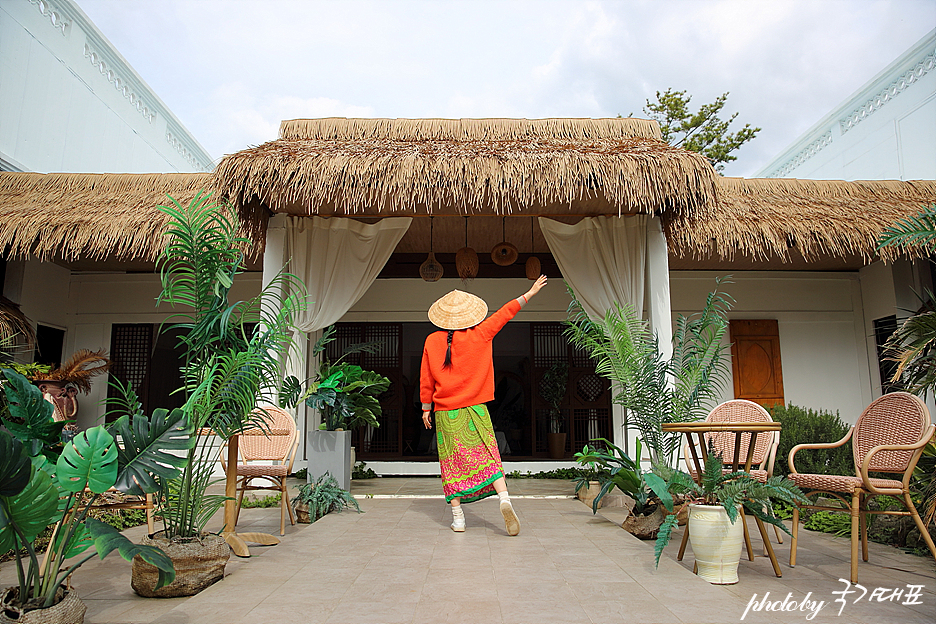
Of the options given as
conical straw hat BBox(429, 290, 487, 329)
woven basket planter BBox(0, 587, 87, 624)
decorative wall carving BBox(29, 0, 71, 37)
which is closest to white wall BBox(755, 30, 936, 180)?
conical straw hat BBox(429, 290, 487, 329)

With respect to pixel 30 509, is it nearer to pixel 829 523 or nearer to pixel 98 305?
pixel 829 523

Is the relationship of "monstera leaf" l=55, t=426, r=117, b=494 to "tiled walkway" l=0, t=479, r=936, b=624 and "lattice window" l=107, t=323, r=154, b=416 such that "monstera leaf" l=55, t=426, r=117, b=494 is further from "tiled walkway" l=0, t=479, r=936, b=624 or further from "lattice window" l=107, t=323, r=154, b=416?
"lattice window" l=107, t=323, r=154, b=416

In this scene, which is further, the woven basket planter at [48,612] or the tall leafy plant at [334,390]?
the tall leafy plant at [334,390]

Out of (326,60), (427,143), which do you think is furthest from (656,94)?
(427,143)

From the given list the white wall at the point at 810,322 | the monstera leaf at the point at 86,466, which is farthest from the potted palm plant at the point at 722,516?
the white wall at the point at 810,322

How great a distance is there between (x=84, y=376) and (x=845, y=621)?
790cm

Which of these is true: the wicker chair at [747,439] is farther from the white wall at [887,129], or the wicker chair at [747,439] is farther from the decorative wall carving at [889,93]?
the decorative wall carving at [889,93]

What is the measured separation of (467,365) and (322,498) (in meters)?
1.69

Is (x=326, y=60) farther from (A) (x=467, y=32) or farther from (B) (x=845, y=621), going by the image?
(B) (x=845, y=621)

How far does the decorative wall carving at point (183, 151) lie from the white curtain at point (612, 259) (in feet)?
26.6

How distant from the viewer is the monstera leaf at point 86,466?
82.1 inches

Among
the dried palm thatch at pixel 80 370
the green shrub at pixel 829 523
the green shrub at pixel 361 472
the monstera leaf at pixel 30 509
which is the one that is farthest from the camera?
the green shrub at pixel 361 472

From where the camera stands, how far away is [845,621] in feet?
7.57

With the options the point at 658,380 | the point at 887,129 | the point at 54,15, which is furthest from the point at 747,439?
the point at 54,15
